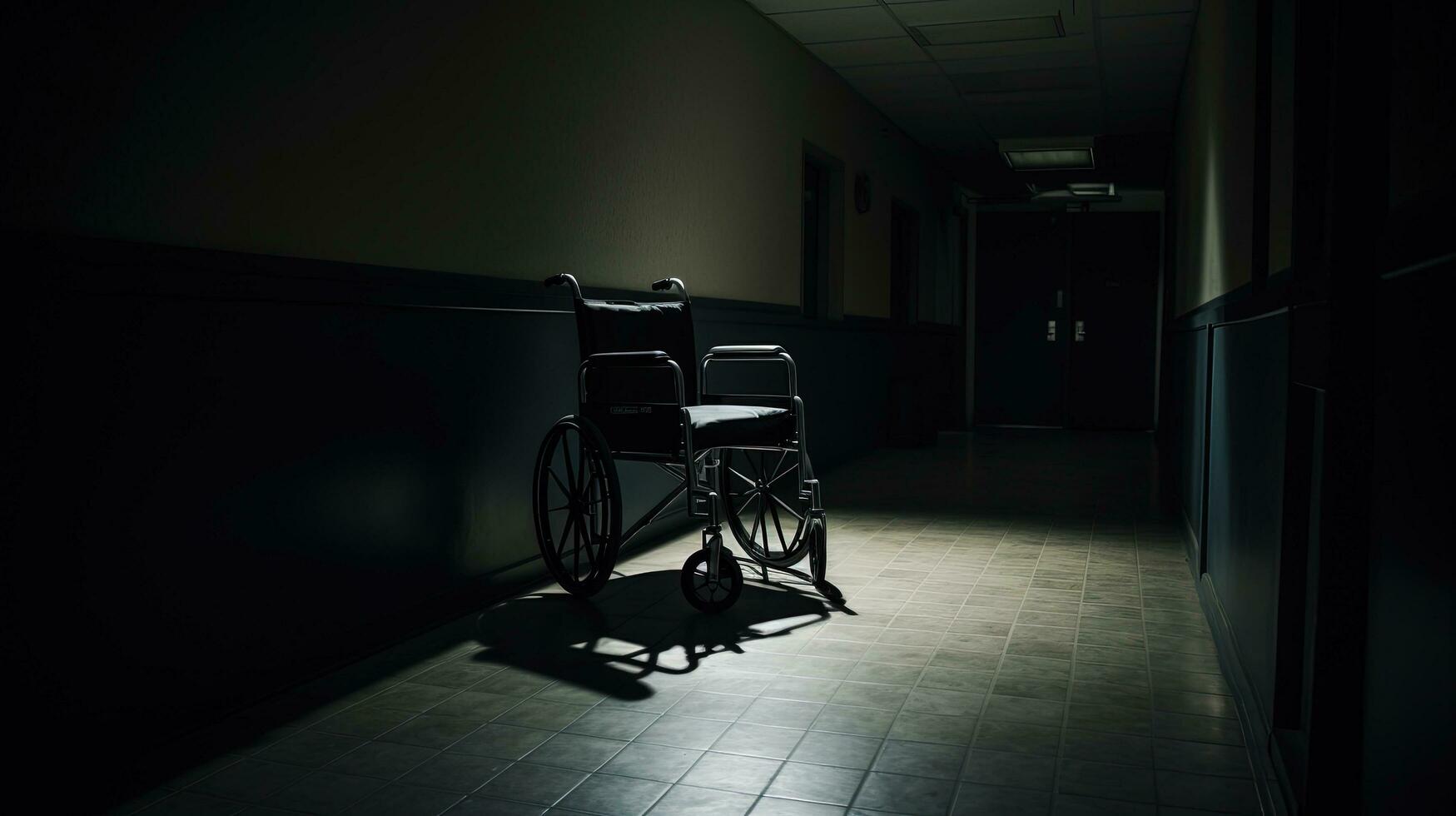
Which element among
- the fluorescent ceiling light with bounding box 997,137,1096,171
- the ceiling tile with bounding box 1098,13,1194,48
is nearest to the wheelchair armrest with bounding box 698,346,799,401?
the ceiling tile with bounding box 1098,13,1194,48

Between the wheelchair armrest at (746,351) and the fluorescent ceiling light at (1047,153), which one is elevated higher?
the fluorescent ceiling light at (1047,153)

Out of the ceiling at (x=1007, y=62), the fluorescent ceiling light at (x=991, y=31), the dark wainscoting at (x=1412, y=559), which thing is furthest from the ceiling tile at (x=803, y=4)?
the dark wainscoting at (x=1412, y=559)

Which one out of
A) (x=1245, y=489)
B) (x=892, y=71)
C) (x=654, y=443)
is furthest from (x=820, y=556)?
(x=892, y=71)

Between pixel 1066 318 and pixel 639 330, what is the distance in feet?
28.6

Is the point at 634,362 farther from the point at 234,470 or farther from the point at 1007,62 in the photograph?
the point at 1007,62

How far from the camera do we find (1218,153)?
4012 millimetres

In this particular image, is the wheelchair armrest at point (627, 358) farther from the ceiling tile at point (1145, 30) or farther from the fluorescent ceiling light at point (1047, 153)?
the fluorescent ceiling light at point (1047, 153)

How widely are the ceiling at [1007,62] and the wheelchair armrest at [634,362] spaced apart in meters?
3.05

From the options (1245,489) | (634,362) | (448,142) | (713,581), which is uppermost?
(448,142)

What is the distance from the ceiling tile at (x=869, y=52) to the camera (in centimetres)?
636

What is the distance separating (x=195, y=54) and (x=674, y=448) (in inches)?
62.7

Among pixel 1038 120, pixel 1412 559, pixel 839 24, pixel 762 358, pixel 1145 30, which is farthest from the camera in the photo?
pixel 1038 120

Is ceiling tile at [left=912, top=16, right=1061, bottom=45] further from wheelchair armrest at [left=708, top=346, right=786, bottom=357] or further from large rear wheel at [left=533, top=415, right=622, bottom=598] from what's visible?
large rear wheel at [left=533, top=415, right=622, bottom=598]

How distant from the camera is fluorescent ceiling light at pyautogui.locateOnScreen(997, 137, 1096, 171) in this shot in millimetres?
8367
